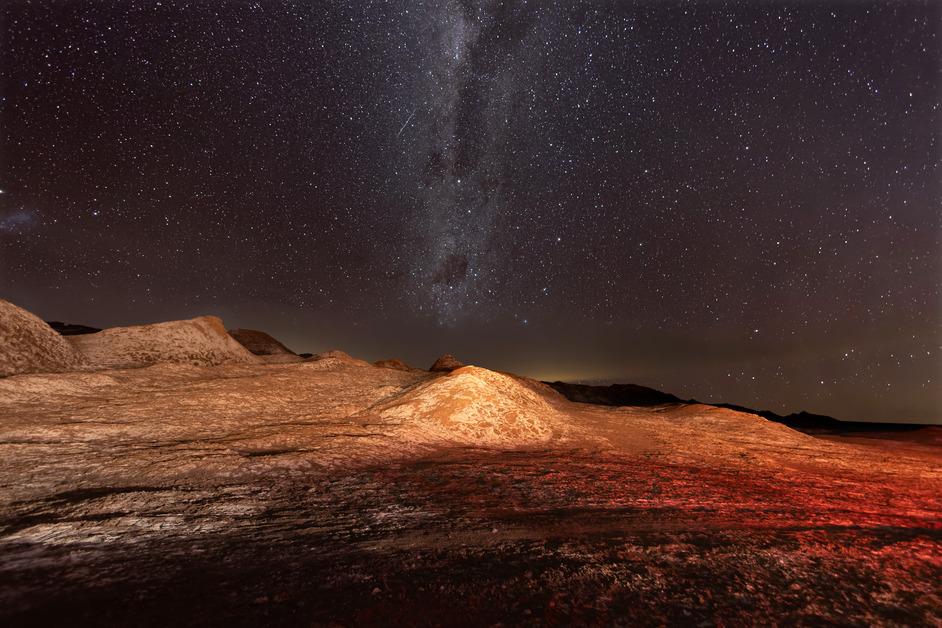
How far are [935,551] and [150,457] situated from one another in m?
11.0

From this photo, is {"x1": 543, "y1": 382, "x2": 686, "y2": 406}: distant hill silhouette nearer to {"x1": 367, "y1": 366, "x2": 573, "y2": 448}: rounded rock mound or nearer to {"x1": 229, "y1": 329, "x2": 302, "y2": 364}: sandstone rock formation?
{"x1": 229, "y1": 329, "x2": 302, "y2": 364}: sandstone rock formation

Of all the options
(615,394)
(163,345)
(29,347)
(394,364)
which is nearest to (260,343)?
(394,364)

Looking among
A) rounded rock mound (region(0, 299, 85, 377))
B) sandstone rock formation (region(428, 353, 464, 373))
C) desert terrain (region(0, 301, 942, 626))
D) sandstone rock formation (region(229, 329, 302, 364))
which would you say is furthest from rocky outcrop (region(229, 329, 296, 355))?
desert terrain (region(0, 301, 942, 626))

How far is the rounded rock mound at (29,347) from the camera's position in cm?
1750

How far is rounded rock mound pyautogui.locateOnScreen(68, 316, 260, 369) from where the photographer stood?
22.8m

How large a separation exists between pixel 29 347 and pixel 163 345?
275 inches

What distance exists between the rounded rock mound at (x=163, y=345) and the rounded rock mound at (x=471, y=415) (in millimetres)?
17168

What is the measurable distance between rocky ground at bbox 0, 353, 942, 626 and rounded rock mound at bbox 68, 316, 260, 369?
42.0 ft

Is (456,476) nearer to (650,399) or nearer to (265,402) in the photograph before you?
(265,402)

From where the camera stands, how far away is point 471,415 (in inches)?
515

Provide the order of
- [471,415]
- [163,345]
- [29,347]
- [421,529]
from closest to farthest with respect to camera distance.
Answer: [421,529]
[471,415]
[29,347]
[163,345]

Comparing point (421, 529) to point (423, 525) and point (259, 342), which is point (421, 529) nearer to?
point (423, 525)

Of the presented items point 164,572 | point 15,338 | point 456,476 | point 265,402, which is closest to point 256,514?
point 164,572

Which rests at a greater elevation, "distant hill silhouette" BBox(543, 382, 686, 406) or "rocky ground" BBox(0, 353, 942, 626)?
"distant hill silhouette" BBox(543, 382, 686, 406)
